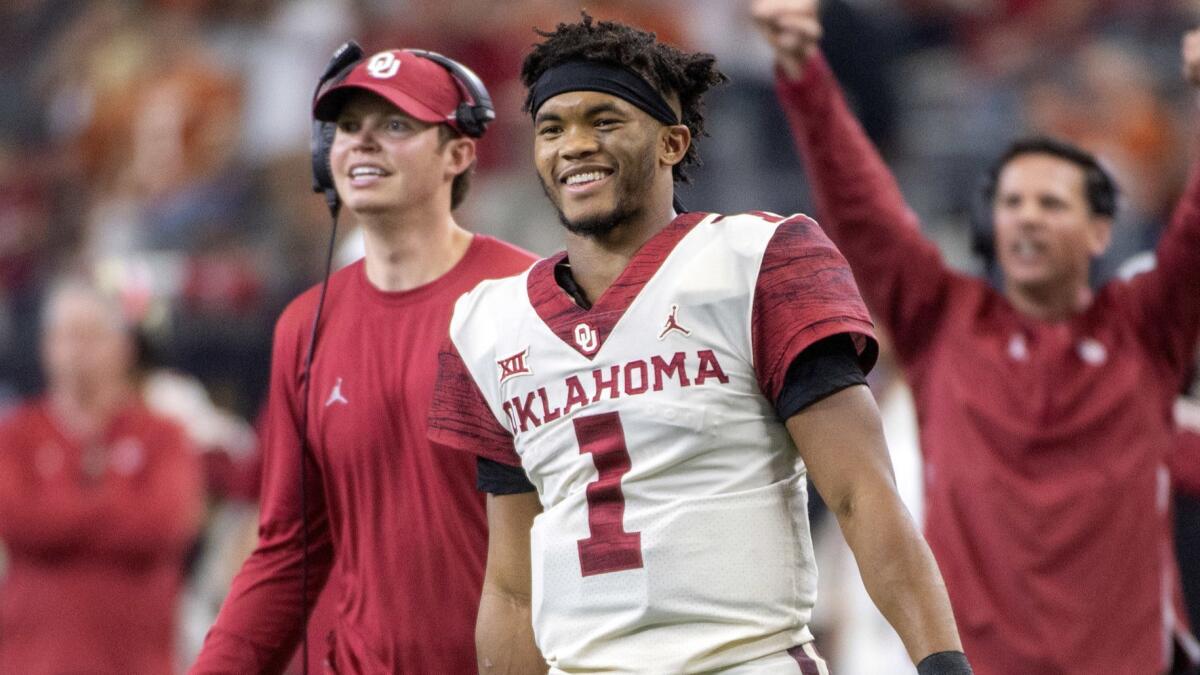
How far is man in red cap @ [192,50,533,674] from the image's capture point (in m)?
3.88

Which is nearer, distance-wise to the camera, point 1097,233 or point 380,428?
point 380,428

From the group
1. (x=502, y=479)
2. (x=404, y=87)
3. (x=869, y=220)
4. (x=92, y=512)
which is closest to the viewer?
(x=502, y=479)

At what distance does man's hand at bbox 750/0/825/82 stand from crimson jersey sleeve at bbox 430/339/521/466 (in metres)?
1.62

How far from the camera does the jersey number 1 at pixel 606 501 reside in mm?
3008

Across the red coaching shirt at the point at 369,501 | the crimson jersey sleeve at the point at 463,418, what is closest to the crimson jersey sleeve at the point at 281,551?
the red coaching shirt at the point at 369,501

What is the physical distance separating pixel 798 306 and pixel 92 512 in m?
4.10

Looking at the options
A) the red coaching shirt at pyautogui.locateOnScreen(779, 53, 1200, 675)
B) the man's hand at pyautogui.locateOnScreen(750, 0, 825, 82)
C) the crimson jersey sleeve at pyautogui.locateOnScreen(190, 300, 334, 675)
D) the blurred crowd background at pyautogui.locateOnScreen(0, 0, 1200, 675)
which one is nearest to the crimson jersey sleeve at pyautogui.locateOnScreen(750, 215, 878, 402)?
the crimson jersey sleeve at pyautogui.locateOnScreen(190, 300, 334, 675)

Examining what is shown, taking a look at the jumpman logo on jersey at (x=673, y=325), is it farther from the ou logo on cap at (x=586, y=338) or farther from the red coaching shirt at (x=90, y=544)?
the red coaching shirt at (x=90, y=544)

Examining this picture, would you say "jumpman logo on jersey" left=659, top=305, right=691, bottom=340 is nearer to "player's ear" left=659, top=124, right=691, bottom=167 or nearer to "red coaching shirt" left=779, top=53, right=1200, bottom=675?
"player's ear" left=659, top=124, right=691, bottom=167

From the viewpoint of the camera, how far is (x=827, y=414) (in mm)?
2943

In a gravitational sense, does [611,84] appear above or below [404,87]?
below

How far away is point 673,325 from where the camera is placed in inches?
119

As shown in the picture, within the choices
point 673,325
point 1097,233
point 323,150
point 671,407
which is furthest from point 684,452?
point 1097,233

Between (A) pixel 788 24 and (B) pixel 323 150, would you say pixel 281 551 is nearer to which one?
(B) pixel 323 150
